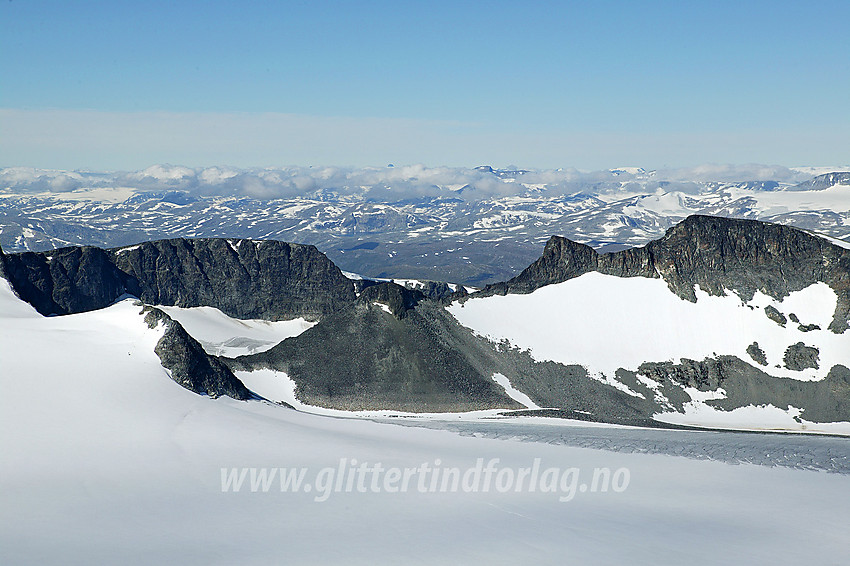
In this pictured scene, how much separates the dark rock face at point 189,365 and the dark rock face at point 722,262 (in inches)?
3328

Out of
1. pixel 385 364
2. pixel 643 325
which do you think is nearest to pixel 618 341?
pixel 643 325

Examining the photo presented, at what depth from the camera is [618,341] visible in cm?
13875

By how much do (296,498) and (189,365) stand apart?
3643 cm

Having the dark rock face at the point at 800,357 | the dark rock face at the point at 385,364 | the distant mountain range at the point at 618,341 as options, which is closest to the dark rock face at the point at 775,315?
the distant mountain range at the point at 618,341

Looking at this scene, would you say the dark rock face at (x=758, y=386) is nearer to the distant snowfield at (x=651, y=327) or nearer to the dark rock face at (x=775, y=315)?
the distant snowfield at (x=651, y=327)

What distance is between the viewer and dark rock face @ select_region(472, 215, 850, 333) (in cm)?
14388

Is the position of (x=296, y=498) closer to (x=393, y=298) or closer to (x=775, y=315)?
(x=393, y=298)

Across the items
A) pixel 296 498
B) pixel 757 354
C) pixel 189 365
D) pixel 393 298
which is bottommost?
pixel 757 354

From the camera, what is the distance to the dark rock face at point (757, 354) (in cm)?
12925

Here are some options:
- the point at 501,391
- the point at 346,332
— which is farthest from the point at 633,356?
the point at 346,332

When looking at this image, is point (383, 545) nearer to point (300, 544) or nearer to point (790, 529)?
point (300, 544)

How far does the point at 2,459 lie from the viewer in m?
41.2

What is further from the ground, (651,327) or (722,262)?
(722,262)

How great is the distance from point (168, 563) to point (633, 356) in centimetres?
11792
